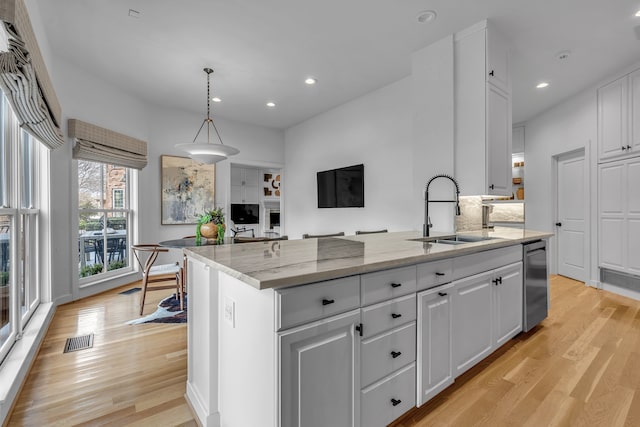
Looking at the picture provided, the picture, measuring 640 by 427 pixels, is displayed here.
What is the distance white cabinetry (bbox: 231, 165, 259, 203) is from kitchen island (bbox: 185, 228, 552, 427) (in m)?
5.36

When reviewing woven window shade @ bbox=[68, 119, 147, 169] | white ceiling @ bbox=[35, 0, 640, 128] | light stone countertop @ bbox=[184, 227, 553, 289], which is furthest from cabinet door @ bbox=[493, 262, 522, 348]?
woven window shade @ bbox=[68, 119, 147, 169]

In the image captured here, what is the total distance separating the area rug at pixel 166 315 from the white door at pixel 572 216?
18.5ft

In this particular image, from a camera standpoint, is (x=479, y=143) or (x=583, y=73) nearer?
(x=479, y=143)

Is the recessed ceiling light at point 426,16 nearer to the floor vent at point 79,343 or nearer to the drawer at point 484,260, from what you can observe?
the drawer at point 484,260

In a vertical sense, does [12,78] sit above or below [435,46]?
below

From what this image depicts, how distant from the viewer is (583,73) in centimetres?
385

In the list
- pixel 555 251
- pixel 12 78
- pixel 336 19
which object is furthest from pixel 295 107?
pixel 555 251

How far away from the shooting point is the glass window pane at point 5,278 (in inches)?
79.5

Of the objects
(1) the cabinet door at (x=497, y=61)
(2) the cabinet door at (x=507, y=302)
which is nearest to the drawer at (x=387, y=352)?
(2) the cabinet door at (x=507, y=302)

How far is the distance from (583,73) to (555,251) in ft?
9.37

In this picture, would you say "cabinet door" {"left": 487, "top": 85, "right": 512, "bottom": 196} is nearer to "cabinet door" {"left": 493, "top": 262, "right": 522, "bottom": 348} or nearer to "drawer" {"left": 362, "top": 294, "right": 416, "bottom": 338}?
"cabinet door" {"left": 493, "top": 262, "right": 522, "bottom": 348}

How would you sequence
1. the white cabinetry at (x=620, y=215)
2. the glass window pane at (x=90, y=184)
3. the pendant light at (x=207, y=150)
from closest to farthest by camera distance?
the pendant light at (x=207, y=150) → the white cabinetry at (x=620, y=215) → the glass window pane at (x=90, y=184)

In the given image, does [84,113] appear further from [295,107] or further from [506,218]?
[506,218]

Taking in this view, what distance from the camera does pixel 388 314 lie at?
142 centimetres
